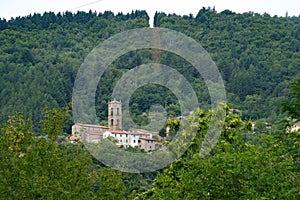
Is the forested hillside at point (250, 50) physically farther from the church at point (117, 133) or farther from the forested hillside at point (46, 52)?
the church at point (117, 133)

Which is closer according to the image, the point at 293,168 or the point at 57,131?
the point at 293,168

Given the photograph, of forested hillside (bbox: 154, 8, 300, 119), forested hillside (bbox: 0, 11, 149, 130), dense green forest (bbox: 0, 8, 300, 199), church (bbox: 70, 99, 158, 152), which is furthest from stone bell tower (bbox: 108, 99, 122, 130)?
forested hillside (bbox: 154, 8, 300, 119)

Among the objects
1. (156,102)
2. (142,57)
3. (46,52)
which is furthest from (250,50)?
(156,102)

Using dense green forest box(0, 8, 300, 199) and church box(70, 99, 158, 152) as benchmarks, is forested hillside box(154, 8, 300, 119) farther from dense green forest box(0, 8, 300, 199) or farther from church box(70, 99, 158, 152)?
church box(70, 99, 158, 152)

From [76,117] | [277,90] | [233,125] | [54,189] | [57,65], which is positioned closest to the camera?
[54,189]

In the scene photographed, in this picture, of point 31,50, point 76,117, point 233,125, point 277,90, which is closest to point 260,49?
point 277,90

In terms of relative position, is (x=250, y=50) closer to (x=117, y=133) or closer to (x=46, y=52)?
(x=46, y=52)

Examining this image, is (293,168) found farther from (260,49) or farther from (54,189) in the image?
(260,49)

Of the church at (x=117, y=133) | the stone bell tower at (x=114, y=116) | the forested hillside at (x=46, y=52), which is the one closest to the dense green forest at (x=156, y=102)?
the forested hillside at (x=46, y=52)
